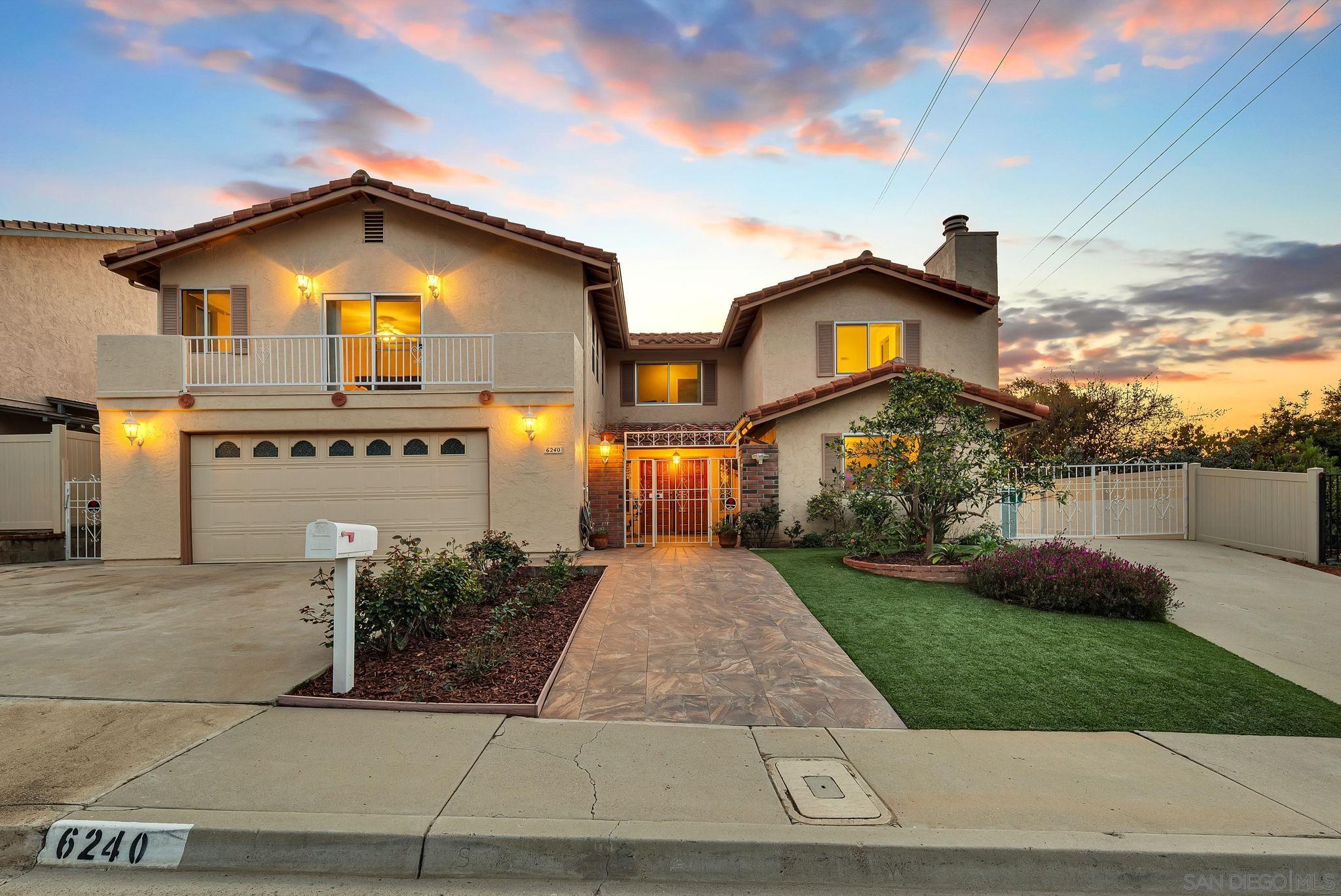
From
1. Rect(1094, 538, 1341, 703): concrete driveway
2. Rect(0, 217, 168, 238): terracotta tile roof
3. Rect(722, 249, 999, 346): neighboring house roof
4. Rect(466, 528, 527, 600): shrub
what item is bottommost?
Rect(1094, 538, 1341, 703): concrete driveway

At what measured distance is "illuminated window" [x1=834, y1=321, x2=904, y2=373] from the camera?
1507 cm

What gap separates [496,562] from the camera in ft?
26.6

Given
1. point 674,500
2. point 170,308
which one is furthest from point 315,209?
point 674,500

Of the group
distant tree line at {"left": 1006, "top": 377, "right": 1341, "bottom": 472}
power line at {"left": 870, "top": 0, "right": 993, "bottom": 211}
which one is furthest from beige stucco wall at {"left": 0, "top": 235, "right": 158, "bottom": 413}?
distant tree line at {"left": 1006, "top": 377, "right": 1341, "bottom": 472}

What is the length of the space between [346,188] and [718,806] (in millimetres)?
12956

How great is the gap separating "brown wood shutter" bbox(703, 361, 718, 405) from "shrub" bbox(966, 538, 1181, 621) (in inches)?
431

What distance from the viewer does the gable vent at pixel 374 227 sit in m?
12.4

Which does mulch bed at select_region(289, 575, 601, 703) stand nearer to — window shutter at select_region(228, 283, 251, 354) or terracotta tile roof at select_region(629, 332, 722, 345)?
window shutter at select_region(228, 283, 251, 354)

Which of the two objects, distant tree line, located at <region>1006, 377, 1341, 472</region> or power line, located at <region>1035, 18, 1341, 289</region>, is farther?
distant tree line, located at <region>1006, 377, 1341, 472</region>

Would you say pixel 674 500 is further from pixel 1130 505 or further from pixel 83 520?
pixel 83 520

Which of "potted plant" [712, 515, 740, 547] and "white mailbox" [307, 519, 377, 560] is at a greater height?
"white mailbox" [307, 519, 377, 560]

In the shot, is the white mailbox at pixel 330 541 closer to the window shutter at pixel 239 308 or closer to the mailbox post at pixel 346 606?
the mailbox post at pixel 346 606

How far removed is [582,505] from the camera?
12.6 metres

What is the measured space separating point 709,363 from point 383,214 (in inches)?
378
